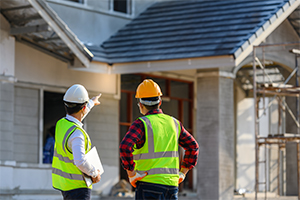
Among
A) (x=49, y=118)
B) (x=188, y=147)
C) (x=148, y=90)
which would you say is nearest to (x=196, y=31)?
(x=49, y=118)

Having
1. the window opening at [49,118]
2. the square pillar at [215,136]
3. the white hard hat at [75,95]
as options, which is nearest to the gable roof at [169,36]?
the window opening at [49,118]

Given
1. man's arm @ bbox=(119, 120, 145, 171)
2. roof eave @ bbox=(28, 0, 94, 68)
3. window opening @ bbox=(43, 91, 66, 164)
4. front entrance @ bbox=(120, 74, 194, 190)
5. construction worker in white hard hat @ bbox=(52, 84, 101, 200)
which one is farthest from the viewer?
front entrance @ bbox=(120, 74, 194, 190)

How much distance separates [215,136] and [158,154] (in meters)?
9.59

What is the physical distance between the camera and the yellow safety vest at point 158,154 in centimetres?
532

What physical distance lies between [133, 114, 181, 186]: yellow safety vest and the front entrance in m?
10.8

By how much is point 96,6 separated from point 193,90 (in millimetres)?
4008

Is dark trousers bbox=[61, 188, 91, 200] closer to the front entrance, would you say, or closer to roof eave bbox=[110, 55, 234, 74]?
roof eave bbox=[110, 55, 234, 74]

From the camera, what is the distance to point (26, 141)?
13.8 metres

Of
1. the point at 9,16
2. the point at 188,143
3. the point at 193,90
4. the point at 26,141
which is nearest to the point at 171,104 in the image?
the point at 193,90

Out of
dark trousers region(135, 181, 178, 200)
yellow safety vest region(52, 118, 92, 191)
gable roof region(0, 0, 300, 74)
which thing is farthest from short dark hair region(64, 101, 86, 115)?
gable roof region(0, 0, 300, 74)

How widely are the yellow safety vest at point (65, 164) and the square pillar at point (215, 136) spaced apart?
31.1ft

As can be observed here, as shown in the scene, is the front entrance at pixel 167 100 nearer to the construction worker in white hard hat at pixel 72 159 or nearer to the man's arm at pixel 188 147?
the man's arm at pixel 188 147

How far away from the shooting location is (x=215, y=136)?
14.8 meters

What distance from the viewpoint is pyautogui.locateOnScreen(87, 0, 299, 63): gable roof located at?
14039mm
